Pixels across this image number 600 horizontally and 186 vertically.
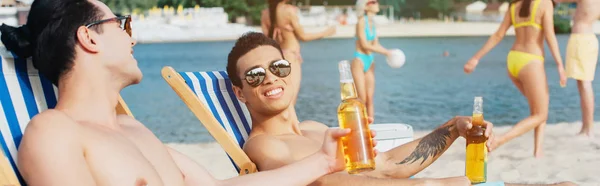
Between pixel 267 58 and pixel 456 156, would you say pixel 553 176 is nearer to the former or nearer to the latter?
pixel 456 156

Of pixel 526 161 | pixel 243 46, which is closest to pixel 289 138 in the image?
pixel 243 46

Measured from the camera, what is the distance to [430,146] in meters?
3.22

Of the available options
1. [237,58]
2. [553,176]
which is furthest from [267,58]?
[553,176]

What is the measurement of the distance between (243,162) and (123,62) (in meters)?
0.87

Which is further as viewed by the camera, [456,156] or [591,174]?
[456,156]

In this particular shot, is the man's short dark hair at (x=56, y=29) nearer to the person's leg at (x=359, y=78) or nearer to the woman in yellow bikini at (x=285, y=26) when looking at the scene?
the woman in yellow bikini at (x=285, y=26)

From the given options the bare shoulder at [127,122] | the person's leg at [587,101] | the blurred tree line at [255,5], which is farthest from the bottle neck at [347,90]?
the blurred tree line at [255,5]

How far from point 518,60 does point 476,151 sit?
3.04 metres

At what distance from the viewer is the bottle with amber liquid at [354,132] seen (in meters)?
2.32

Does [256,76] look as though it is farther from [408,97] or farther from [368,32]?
[408,97]

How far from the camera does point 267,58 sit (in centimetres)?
303

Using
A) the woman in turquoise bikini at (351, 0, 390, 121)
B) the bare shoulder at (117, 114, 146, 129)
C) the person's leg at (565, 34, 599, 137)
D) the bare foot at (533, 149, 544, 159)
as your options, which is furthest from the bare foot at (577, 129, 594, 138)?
the bare shoulder at (117, 114, 146, 129)

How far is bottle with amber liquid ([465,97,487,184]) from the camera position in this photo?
2.93 meters

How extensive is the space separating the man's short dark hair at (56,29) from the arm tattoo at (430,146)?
1478 mm
